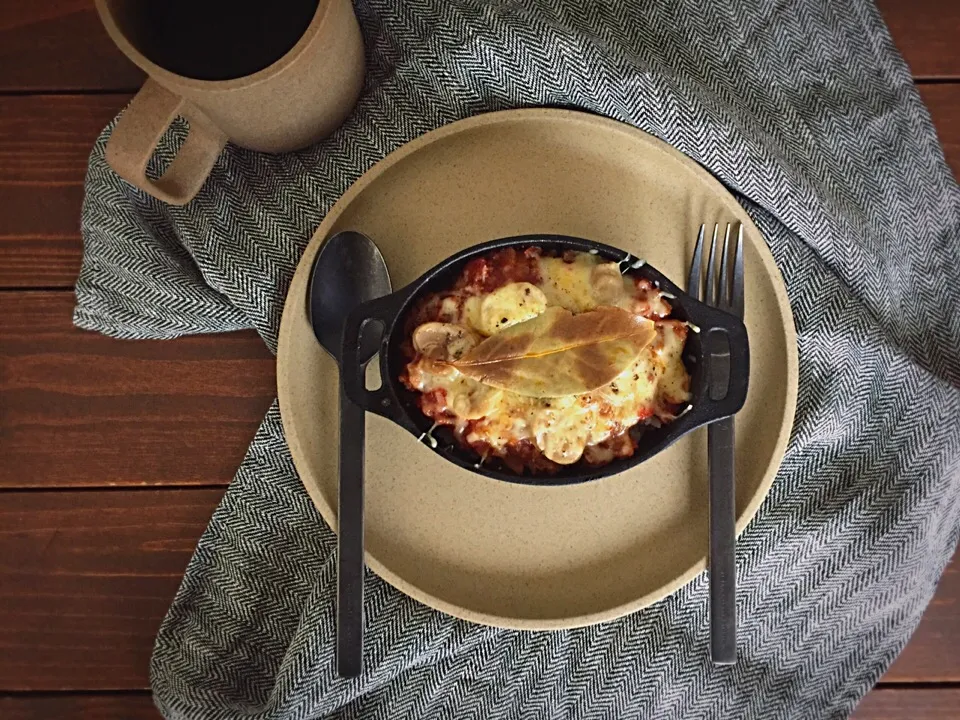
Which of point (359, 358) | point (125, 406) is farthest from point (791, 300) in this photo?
point (125, 406)

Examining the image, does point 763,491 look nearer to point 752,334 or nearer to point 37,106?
point 752,334

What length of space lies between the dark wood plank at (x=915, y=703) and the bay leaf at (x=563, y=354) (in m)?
0.92

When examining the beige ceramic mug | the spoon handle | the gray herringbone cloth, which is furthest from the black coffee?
the spoon handle

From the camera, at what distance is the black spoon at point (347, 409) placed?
117 centimetres

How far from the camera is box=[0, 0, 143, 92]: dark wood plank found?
144cm

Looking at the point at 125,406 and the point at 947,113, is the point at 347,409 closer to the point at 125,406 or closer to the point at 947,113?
the point at 125,406

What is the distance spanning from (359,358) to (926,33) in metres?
1.16

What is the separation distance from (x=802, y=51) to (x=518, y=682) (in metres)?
1.14

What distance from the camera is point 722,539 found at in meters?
1.18

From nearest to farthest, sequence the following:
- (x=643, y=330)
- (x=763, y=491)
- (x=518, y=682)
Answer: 1. (x=643, y=330)
2. (x=763, y=491)
3. (x=518, y=682)

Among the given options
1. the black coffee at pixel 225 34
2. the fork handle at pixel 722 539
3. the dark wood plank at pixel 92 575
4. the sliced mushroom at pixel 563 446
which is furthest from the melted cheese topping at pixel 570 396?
the dark wood plank at pixel 92 575

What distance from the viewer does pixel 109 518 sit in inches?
56.2

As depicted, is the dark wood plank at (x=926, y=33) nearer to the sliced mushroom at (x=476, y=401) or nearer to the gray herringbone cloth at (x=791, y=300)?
the gray herringbone cloth at (x=791, y=300)

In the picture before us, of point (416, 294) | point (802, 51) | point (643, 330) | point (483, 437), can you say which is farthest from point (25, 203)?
point (802, 51)
